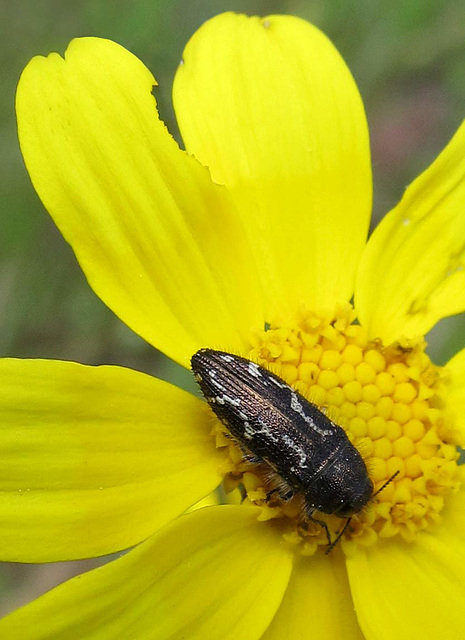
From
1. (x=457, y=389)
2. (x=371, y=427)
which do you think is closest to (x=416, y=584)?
(x=371, y=427)

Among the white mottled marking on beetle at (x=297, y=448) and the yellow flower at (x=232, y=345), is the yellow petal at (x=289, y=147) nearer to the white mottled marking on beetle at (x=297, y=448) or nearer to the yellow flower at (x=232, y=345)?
the yellow flower at (x=232, y=345)

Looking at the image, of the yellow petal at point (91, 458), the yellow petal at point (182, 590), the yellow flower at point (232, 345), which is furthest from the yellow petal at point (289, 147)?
the yellow petal at point (182, 590)

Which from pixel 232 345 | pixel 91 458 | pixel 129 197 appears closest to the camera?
pixel 91 458

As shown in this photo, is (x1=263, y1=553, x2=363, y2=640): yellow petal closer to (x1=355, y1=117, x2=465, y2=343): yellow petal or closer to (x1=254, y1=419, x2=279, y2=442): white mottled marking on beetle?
(x1=254, y1=419, x2=279, y2=442): white mottled marking on beetle

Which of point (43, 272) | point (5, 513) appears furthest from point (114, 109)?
point (43, 272)

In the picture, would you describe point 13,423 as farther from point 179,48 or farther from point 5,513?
point 179,48

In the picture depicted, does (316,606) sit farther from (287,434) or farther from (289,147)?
(289,147)

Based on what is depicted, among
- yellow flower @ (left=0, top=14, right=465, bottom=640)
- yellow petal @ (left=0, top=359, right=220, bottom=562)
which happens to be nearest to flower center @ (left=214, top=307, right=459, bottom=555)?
yellow flower @ (left=0, top=14, right=465, bottom=640)
